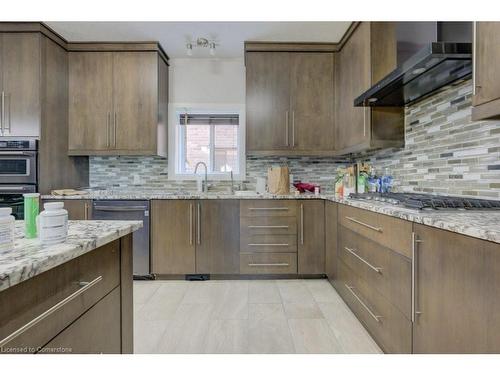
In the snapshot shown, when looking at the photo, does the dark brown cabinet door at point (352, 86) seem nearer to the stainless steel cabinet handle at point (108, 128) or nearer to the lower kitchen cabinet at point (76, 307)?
the lower kitchen cabinet at point (76, 307)

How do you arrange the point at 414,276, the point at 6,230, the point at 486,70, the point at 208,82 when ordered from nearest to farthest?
the point at 6,230 < the point at 486,70 < the point at 414,276 < the point at 208,82

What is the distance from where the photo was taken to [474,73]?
1.35 metres

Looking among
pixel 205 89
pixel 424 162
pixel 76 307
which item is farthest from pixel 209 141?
pixel 76 307

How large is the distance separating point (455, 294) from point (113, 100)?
349 centimetres

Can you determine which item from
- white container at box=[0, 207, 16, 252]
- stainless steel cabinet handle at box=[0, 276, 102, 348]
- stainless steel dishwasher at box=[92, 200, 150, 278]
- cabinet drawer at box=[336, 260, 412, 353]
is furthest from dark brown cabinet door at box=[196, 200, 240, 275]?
white container at box=[0, 207, 16, 252]

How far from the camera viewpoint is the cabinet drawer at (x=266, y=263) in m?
3.06

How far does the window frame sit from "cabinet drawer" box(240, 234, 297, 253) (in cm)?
94

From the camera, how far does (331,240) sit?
285 centimetres

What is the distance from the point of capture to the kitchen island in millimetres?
678

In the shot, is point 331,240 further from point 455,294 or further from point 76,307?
point 76,307

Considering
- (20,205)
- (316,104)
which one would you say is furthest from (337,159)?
(20,205)

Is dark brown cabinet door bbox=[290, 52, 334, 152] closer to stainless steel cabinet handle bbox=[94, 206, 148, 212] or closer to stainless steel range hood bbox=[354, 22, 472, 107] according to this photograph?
stainless steel range hood bbox=[354, 22, 472, 107]

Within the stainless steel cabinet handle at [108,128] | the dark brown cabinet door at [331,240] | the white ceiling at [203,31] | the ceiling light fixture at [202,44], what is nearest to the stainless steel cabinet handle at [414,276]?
the dark brown cabinet door at [331,240]
